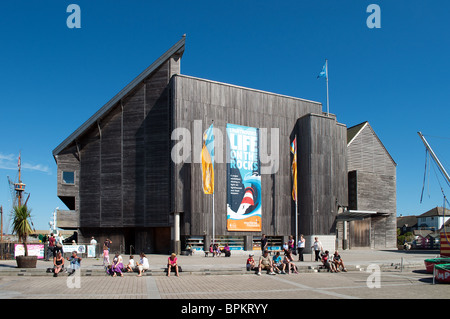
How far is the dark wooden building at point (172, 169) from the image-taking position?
132 ft

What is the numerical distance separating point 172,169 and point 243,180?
6936 millimetres

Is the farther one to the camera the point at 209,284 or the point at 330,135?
the point at 330,135

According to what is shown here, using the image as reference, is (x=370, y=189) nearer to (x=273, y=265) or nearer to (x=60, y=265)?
(x=273, y=265)

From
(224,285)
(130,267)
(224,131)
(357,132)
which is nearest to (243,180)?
(224,131)

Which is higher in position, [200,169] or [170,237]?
[200,169]

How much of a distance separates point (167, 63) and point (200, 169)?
423 inches

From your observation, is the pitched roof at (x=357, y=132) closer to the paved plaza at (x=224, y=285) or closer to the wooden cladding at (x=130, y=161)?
the wooden cladding at (x=130, y=161)

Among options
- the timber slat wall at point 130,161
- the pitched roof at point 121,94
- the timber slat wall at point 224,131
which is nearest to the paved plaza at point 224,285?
the timber slat wall at point 224,131

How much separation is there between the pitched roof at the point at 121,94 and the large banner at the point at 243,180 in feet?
28.4

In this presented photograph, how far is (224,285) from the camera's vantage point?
1830cm

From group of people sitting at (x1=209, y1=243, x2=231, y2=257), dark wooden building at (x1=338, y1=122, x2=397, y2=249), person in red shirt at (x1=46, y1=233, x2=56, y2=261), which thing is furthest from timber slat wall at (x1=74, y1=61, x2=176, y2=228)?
dark wooden building at (x1=338, y1=122, x2=397, y2=249)
